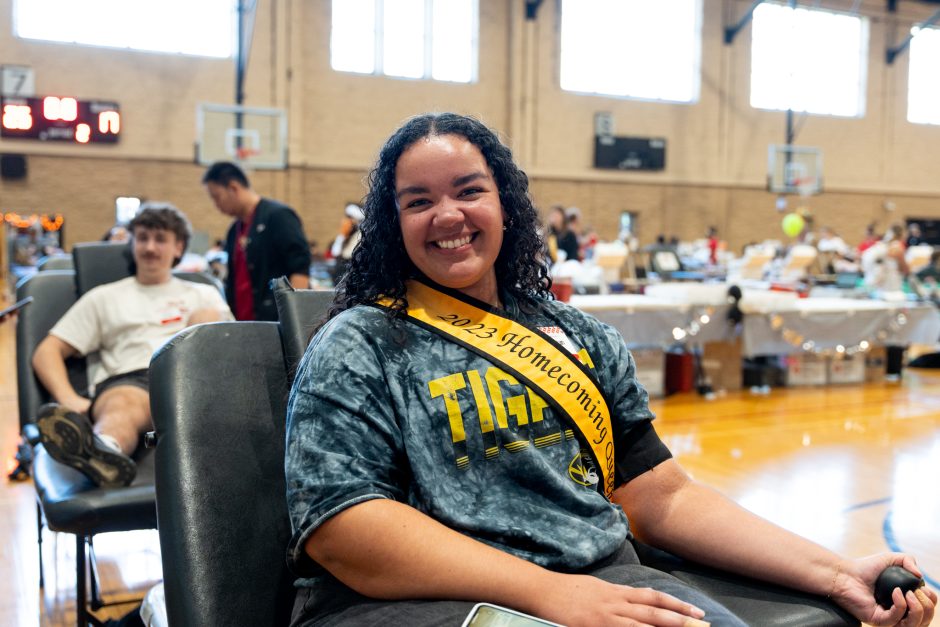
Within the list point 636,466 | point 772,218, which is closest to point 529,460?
point 636,466

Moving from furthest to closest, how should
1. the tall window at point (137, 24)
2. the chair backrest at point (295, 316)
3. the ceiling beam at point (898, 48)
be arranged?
the ceiling beam at point (898, 48) < the tall window at point (137, 24) < the chair backrest at point (295, 316)

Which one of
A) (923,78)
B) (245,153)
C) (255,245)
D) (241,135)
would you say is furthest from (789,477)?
(923,78)

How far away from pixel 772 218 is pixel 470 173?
17457mm

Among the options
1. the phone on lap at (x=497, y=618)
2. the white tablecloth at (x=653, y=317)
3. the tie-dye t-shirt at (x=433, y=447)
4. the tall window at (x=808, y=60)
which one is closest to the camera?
the phone on lap at (x=497, y=618)

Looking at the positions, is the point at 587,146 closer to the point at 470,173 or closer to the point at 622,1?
the point at 622,1

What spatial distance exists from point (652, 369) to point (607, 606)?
5273 mm

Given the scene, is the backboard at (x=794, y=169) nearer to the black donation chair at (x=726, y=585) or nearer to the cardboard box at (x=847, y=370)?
the cardboard box at (x=847, y=370)

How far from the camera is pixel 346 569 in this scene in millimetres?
1142

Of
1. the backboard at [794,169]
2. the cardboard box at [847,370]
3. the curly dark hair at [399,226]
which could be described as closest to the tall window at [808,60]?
the backboard at [794,169]

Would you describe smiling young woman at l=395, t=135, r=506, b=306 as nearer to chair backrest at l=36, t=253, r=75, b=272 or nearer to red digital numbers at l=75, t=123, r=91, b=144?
chair backrest at l=36, t=253, r=75, b=272

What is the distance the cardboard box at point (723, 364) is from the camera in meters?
6.55

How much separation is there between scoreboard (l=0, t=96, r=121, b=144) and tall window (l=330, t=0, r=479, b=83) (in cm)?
358

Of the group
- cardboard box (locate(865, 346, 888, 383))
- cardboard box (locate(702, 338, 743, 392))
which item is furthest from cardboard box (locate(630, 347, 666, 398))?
cardboard box (locate(865, 346, 888, 383))

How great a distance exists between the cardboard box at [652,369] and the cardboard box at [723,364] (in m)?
0.47
